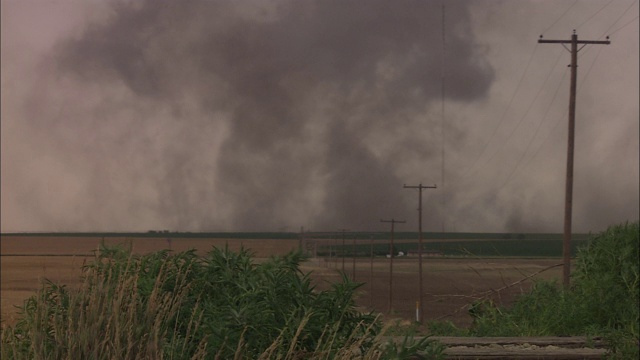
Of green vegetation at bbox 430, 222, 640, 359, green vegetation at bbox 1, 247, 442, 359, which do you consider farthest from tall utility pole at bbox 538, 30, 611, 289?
green vegetation at bbox 1, 247, 442, 359

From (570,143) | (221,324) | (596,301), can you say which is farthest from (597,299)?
(570,143)

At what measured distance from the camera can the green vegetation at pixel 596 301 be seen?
10.1 metres

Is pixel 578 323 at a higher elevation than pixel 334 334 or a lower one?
lower

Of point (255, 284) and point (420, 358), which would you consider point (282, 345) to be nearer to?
point (255, 284)

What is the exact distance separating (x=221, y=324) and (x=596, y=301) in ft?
25.0

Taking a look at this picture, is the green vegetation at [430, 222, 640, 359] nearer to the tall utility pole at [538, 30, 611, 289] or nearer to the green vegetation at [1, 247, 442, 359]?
the green vegetation at [1, 247, 442, 359]

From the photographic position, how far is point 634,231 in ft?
35.2

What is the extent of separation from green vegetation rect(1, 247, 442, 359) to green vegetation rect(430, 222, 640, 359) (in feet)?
18.5

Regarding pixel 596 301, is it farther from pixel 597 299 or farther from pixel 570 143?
pixel 570 143

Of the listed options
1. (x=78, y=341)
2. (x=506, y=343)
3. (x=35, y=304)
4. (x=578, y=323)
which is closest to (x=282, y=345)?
(x=78, y=341)

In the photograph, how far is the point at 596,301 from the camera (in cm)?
1047

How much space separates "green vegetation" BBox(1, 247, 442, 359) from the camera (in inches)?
187

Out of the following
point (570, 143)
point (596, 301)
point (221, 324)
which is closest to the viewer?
point (221, 324)

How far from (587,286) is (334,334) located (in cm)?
757
